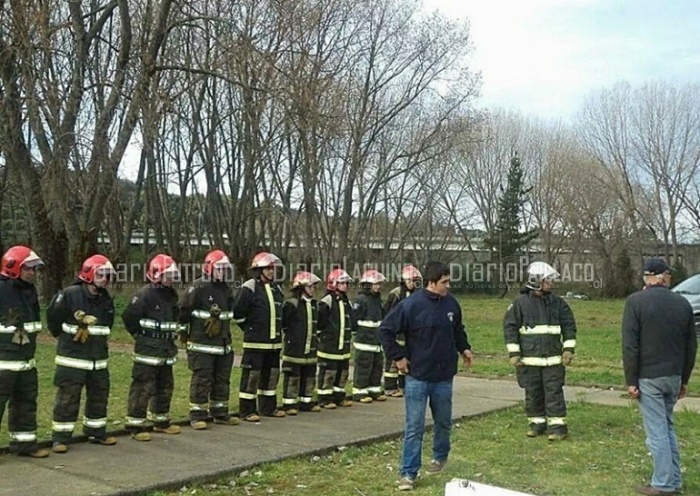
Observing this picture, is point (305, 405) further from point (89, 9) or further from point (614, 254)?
point (614, 254)

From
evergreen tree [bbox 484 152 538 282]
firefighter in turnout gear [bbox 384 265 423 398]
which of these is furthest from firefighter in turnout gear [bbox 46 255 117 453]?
evergreen tree [bbox 484 152 538 282]

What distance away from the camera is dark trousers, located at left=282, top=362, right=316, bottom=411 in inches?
436

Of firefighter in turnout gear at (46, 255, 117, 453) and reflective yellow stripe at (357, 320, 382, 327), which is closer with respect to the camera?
firefighter in turnout gear at (46, 255, 117, 453)

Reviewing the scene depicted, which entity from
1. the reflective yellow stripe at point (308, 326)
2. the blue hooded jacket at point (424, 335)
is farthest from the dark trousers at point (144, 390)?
the blue hooded jacket at point (424, 335)

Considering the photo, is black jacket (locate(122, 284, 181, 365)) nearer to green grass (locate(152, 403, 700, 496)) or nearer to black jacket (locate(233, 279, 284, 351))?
black jacket (locate(233, 279, 284, 351))

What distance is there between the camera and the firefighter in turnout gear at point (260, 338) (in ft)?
34.3

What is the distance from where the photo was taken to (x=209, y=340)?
32.1 ft

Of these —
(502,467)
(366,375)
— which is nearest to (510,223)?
(366,375)

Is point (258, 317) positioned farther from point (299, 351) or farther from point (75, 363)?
point (75, 363)

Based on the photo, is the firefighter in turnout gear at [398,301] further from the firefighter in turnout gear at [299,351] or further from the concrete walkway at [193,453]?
the firefighter in turnout gear at [299,351]

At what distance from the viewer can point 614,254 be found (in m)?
59.6

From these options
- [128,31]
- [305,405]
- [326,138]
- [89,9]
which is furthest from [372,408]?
[89,9]

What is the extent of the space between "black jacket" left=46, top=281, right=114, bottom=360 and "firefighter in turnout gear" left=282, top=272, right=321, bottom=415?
2934mm

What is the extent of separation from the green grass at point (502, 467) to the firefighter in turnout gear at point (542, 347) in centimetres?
30
